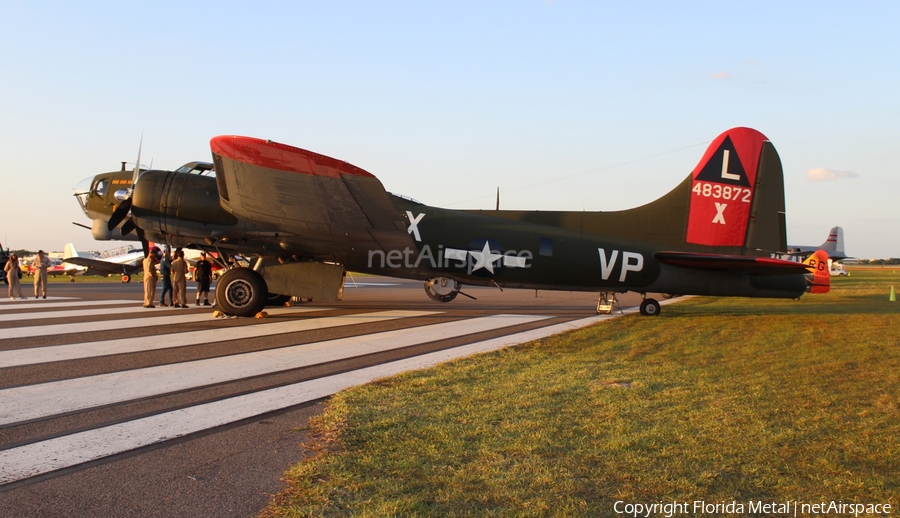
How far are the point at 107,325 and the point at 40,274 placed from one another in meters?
9.29

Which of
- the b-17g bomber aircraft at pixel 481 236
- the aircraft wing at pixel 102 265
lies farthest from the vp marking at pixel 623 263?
the aircraft wing at pixel 102 265

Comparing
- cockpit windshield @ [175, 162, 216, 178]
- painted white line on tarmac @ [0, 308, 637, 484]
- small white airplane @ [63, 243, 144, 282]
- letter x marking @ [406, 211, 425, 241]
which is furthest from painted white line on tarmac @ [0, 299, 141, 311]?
small white airplane @ [63, 243, 144, 282]

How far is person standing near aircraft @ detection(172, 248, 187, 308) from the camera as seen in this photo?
16.0m

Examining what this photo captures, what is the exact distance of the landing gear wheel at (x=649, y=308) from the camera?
604 inches

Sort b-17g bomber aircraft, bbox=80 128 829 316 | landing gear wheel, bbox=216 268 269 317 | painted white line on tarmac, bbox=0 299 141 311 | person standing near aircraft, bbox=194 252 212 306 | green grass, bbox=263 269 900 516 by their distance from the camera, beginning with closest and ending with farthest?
green grass, bbox=263 269 900 516 < landing gear wheel, bbox=216 268 269 317 < b-17g bomber aircraft, bbox=80 128 829 316 < painted white line on tarmac, bbox=0 299 141 311 < person standing near aircraft, bbox=194 252 212 306

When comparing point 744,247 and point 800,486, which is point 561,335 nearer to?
point 744,247

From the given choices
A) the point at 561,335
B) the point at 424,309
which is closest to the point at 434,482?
the point at 561,335

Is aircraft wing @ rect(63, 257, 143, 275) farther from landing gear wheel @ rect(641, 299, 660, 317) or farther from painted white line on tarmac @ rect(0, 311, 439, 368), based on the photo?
landing gear wheel @ rect(641, 299, 660, 317)

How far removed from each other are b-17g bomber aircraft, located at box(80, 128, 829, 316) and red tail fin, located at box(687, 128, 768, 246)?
0.08 feet

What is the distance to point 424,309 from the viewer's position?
55.3 ft

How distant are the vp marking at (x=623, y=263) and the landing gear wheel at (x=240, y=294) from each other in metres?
7.90

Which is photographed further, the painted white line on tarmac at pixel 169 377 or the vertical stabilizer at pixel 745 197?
the vertical stabilizer at pixel 745 197

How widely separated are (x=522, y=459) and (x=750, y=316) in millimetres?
13568

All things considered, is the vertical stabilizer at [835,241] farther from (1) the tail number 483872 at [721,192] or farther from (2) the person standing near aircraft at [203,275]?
(2) the person standing near aircraft at [203,275]
